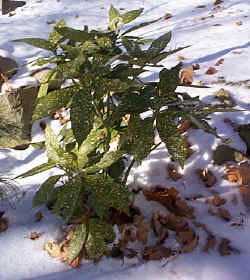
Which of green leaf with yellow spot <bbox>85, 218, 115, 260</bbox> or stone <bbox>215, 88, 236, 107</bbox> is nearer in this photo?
green leaf with yellow spot <bbox>85, 218, 115, 260</bbox>

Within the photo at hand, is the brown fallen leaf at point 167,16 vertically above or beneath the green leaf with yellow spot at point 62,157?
above

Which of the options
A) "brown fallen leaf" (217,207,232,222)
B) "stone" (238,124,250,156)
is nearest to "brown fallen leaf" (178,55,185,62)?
"stone" (238,124,250,156)

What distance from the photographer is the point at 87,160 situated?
3.53 ft

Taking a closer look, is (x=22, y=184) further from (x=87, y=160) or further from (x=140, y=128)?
(x=140, y=128)

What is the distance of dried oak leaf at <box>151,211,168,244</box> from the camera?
4.25 ft

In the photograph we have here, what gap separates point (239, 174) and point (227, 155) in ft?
0.53

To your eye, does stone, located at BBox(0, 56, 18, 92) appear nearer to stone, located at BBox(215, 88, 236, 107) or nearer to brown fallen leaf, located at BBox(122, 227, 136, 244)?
stone, located at BBox(215, 88, 236, 107)

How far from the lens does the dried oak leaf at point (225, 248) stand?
4.00 ft

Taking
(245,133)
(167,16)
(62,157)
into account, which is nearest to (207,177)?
(245,133)

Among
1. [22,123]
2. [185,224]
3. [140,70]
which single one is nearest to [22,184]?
[22,123]

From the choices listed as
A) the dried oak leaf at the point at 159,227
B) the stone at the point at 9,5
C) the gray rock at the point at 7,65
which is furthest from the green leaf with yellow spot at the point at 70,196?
the stone at the point at 9,5

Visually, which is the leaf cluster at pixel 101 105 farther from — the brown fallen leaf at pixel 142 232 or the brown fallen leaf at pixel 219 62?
the brown fallen leaf at pixel 219 62

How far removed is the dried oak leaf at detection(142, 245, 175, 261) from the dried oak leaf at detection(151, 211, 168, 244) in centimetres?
4

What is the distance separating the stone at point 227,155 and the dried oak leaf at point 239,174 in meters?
0.07
